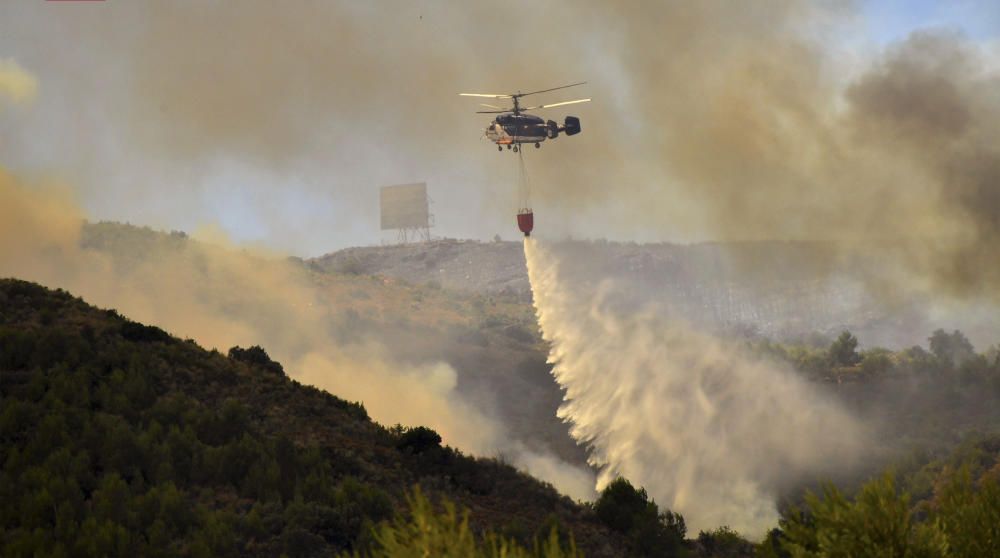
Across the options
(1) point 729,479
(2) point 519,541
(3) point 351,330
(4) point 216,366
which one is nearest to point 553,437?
(1) point 729,479

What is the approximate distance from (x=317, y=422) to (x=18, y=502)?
1863cm

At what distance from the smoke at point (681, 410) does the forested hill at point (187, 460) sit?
50934 mm

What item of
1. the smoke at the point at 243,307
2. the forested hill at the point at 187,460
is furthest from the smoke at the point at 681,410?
the forested hill at the point at 187,460

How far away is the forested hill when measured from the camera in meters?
41.1

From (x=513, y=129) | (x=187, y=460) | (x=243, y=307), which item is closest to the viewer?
(x=187, y=460)

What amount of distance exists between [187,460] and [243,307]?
394 ft

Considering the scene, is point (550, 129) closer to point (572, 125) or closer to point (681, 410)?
point (572, 125)

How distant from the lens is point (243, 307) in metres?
165

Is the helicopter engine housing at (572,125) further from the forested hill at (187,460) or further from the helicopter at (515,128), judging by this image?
the forested hill at (187,460)

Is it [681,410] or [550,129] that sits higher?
[550,129]

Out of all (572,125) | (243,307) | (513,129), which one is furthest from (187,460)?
(243,307)

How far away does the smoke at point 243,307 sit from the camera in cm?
13225

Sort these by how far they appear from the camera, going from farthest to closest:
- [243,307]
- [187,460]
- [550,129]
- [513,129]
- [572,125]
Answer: [243,307]
[572,125]
[550,129]
[513,129]
[187,460]

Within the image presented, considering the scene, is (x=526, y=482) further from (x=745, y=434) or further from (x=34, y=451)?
(x=745, y=434)
